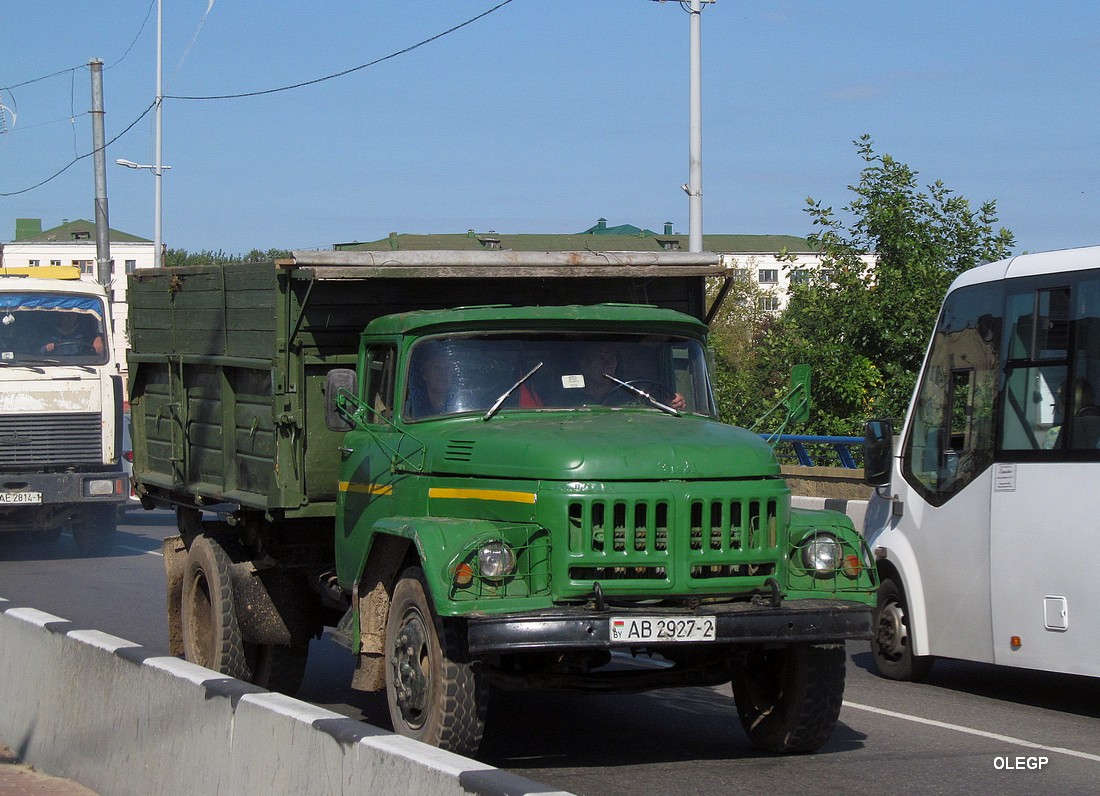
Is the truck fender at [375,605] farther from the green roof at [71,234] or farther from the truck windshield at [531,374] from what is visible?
the green roof at [71,234]

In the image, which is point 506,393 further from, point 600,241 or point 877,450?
point 600,241

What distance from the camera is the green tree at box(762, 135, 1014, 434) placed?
19.2m

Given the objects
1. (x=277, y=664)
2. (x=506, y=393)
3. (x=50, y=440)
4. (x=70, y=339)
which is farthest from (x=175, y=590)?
(x=70, y=339)

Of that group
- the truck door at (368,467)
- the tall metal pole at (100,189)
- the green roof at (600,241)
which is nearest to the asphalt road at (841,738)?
the truck door at (368,467)

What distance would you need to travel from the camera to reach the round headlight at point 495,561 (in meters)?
6.73

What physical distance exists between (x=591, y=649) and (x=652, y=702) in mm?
3060

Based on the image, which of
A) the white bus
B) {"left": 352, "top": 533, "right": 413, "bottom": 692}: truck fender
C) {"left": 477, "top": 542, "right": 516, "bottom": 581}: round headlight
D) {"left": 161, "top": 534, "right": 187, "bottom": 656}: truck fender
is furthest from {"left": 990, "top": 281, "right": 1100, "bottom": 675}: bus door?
{"left": 161, "top": 534, "right": 187, "bottom": 656}: truck fender

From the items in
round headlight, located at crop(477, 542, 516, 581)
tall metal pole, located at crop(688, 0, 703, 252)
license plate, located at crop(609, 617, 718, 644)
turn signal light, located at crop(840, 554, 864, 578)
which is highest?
tall metal pole, located at crop(688, 0, 703, 252)

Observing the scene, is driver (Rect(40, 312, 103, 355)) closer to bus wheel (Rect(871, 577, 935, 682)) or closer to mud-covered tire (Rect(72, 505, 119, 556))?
mud-covered tire (Rect(72, 505, 119, 556))

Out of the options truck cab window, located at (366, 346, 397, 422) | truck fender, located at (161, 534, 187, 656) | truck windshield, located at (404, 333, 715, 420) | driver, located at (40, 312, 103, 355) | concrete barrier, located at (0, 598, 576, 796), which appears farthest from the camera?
driver, located at (40, 312, 103, 355)

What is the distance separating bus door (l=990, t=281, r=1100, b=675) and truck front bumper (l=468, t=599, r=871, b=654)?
2.17 m

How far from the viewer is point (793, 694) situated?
758 centimetres

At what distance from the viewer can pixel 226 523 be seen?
10.1m

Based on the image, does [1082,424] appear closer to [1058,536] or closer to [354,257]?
[1058,536]
